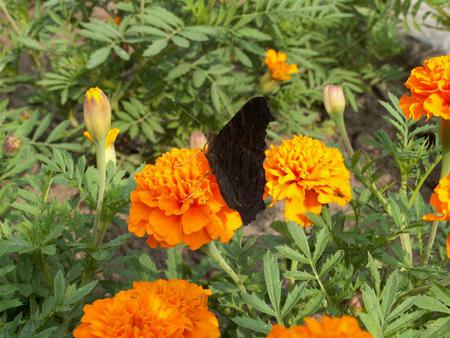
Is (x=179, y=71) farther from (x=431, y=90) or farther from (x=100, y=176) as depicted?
(x=431, y=90)

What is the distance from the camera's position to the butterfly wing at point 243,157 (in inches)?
47.5

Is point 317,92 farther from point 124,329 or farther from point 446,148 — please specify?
point 124,329

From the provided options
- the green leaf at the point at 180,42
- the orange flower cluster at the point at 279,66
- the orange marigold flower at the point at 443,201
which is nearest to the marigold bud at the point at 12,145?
the green leaf at the point at 180,42

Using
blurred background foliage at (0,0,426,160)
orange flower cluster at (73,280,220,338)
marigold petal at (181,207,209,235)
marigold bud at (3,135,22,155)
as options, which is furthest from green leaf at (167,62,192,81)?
orange flower cluster at (73,280,220,338)

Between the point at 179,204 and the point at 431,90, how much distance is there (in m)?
0.60

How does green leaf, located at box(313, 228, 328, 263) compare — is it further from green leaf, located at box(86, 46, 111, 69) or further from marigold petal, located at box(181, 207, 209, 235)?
green leaf, located at box(86, 46, 111, 69)

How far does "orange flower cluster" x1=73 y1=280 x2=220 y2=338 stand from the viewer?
0.99 metres

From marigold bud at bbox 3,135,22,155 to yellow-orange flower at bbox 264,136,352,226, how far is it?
95 cm

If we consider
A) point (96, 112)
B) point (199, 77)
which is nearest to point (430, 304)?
point (96, 112)

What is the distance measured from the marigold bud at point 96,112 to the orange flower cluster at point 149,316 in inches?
16.7

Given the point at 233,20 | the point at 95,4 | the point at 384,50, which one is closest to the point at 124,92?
the point at 95,4

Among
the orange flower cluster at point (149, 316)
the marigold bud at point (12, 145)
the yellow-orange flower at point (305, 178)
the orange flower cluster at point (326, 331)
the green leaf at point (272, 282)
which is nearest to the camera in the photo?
the orange flower cluster at point (326, 331)

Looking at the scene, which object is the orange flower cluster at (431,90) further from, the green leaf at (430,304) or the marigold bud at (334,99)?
the green leaf at (430,304)

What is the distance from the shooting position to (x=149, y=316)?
1.01 meters
